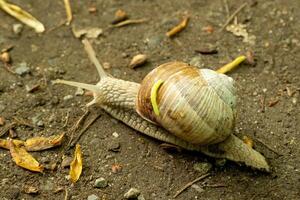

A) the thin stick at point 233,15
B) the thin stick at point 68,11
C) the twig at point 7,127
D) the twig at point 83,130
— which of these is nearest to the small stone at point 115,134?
the twig at point 83,130

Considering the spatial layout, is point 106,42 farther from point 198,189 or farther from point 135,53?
point 198,189

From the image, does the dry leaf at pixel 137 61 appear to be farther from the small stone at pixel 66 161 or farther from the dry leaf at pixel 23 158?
the dry leaf at pixel 23 158

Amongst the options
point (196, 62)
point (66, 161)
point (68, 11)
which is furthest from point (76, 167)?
point (68, 11)

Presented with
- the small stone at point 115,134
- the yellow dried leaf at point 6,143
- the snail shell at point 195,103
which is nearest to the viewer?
the snail shell at point 195,103

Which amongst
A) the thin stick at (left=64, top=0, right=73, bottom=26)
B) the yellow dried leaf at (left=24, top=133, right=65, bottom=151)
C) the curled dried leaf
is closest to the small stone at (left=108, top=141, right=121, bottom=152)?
the yellow dried leaf at (left=24, top=133, right=65, bottom=151)

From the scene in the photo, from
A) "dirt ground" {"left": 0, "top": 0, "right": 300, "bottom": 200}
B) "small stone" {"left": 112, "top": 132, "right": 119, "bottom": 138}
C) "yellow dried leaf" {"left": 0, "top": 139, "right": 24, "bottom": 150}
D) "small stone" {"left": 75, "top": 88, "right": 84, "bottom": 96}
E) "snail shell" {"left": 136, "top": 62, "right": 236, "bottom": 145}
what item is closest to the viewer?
"snail shell" {"left": 136, "top": 62, "right": 236, "bottom": 145}

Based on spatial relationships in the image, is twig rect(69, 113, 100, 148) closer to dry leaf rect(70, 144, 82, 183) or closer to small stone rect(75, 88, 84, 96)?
dry leaf rect(70, 144, 82, 183)
